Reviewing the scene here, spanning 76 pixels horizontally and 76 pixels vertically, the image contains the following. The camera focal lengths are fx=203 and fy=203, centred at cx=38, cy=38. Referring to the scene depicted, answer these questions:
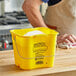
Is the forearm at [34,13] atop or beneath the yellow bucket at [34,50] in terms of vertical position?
atop

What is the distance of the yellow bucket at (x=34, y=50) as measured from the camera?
32.2 inches

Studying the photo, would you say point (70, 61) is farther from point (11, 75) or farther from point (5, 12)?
point (5, 12)

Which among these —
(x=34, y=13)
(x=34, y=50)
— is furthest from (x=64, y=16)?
(x=34, y=50)

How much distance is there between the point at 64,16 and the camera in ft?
5.62

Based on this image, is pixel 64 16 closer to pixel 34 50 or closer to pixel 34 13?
pixel 34 13

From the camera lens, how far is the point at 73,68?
88 cm

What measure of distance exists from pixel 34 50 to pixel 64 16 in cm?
94

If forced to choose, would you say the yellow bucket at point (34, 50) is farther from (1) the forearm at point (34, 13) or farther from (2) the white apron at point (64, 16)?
(2) the white apron at point (64, 16)

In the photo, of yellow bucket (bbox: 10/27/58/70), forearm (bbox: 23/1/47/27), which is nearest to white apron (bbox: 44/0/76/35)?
forearm (bbox: 23/1/47/27)

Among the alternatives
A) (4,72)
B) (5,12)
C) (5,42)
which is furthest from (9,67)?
(5,12)

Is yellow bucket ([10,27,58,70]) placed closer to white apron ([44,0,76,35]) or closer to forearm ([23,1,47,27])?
forearm ([23,1,47,27])

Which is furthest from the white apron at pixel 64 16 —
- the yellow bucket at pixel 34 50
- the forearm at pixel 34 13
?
the yellow bucket at pixel 34 50

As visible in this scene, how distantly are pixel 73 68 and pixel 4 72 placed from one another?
296mm

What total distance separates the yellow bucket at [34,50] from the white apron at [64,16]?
87 cm
